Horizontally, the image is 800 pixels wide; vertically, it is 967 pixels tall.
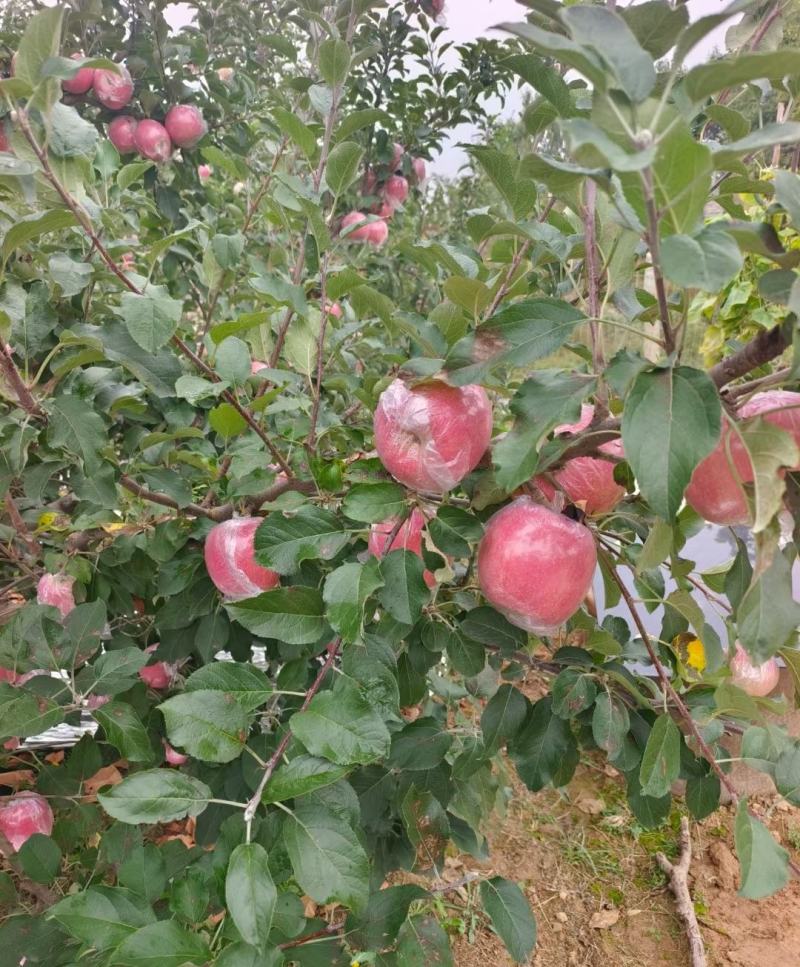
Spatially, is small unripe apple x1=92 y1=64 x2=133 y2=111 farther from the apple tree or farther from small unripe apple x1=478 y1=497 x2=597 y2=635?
small unripe apple x1=478 y1=497 x2=597 y2=635

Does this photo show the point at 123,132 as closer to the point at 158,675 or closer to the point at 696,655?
the point at 158,675

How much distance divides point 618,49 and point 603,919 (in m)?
1.93

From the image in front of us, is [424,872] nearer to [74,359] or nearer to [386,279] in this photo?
[74,359]

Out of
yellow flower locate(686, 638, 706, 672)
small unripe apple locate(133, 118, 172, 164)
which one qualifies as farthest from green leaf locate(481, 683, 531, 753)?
small unripe apple locate(133, 118, 172, 164)

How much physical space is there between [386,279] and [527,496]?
6.45 feet

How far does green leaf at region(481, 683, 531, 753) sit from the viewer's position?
838 millimetres

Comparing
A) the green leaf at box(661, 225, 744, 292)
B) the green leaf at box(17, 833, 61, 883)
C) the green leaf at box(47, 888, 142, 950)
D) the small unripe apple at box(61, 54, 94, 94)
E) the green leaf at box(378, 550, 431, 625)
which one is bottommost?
the green leaf at box(17, 833, 61, 883)

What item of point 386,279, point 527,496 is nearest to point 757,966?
point 527,496

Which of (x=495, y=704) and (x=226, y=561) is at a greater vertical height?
(x=226, y=561)

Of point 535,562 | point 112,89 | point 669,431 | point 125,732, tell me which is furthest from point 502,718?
point 112,89

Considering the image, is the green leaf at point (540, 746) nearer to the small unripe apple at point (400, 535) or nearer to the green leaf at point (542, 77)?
the small unripe apple at point (400, 535)

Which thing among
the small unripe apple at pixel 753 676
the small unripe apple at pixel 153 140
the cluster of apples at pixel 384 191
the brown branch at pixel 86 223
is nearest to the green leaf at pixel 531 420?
the brown branch at pixel 86 223

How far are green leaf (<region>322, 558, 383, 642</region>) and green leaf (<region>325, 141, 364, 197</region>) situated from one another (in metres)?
0.50

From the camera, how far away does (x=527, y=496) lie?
25.3 inches
